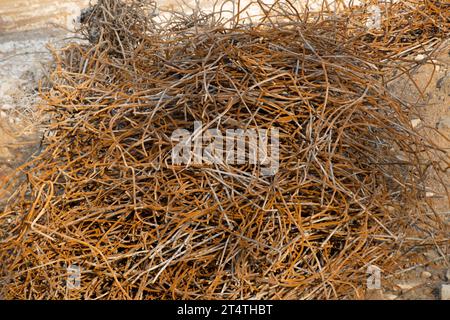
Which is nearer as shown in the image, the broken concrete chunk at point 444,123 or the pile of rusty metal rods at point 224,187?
the pile of rusty metal rods at point 224,187

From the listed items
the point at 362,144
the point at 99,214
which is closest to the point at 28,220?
the point at 99,214

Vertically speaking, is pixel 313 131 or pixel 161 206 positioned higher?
pixel 313 131

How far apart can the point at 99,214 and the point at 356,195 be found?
2.89 feet

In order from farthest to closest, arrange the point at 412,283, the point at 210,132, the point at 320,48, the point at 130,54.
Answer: the point at 130,54
the point at 320,48
the point at 210,132
the point at 412,283

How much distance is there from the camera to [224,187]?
1821mm

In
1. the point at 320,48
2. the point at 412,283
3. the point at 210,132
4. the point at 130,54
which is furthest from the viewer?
the point at 130,54

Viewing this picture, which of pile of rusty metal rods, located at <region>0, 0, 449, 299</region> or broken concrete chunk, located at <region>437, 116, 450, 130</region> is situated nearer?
pile of rusty metal rods, located at <region>0, 0, 449, 299</region>

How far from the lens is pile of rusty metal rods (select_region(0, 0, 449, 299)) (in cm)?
176

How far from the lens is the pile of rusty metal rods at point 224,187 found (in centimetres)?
176

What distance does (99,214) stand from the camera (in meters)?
1.86

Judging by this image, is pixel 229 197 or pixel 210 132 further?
pixel 210 132

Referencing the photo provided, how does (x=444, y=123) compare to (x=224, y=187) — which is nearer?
(x=224, y=187)

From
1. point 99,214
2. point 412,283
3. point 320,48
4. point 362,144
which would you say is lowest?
point 412,283

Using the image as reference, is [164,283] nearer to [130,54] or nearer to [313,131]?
[313,131]
